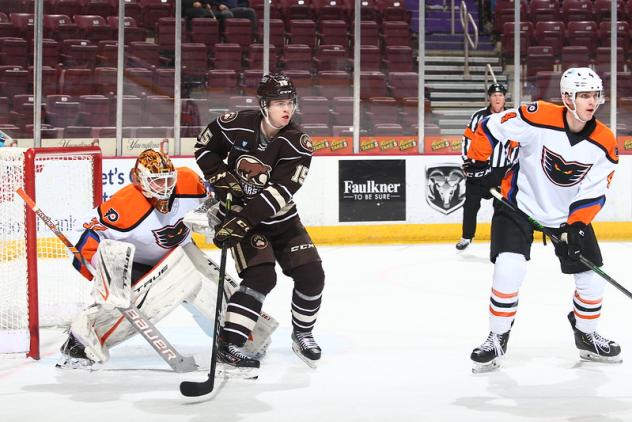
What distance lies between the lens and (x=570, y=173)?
360 centimetres

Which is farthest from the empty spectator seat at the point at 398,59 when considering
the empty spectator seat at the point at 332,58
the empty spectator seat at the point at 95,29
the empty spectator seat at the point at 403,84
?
the empty spectator seat at the point at 95,29

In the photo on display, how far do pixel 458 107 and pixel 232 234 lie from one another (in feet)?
15.5

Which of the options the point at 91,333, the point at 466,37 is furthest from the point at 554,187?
the point at 466,37

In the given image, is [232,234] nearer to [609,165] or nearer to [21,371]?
[21,371]

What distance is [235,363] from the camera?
347 centimetres

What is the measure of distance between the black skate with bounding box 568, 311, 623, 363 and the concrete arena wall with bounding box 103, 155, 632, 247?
376 centimetres

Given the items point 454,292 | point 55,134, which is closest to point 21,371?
point 454,292

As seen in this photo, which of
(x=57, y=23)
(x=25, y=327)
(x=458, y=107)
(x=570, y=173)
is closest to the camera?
(x=570, y=173)

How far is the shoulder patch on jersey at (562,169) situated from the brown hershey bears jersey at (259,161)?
2.80ft

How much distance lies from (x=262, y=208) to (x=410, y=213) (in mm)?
4219

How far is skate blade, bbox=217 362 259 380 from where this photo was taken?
347 centimetres

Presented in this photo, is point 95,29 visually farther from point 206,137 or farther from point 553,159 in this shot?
point 553,159

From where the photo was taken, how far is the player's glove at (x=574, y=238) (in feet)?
11.7

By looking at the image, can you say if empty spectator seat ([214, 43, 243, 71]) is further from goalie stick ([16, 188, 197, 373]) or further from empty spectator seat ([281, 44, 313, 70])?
goalie stick ([16, 188, 197, 373])
